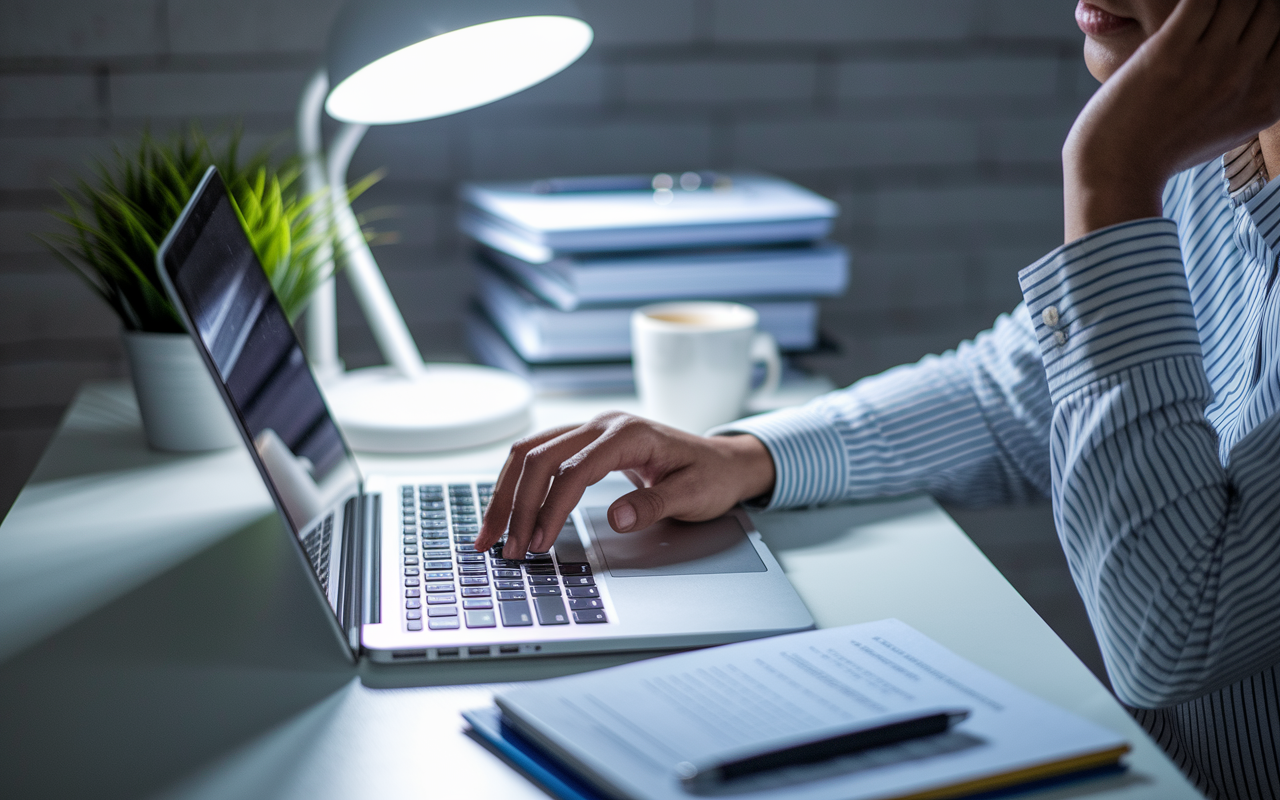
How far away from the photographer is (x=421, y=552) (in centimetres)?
75

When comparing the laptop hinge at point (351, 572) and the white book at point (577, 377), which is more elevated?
the white book at point (577, 377)

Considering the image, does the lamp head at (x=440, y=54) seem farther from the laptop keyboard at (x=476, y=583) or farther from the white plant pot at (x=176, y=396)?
the laptop keyboard at (x=476, y=583)

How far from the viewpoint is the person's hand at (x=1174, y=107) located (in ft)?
2.33

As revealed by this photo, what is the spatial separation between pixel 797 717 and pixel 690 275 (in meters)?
0.69

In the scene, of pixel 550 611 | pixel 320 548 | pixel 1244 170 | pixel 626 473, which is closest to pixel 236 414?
pixel 320 548

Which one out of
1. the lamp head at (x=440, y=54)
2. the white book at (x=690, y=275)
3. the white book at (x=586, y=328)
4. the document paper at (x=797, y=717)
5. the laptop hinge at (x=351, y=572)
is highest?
the lamp head at (x=440, y=54)

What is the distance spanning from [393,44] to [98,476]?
0.44 meters

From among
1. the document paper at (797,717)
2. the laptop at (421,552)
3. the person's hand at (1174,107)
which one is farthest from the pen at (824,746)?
the person's hand at (1174,107)

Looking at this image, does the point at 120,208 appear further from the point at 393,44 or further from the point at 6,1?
the point at 6,1

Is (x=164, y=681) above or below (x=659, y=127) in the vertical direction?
below

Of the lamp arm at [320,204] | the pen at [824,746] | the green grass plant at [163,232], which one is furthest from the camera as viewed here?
the lamp arm at [320,204]

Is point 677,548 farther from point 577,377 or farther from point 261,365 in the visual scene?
point 577,377

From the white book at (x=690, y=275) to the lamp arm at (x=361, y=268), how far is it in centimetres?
16

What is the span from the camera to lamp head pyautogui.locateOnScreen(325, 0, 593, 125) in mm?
872
